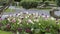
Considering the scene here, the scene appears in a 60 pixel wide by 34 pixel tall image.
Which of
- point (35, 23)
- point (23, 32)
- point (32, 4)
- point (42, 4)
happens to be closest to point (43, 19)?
point (35, 23)

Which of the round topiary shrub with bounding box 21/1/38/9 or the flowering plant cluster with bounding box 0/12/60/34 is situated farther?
the round topiary shrub with bounding box 21/1/38/9

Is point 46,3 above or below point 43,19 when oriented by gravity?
below

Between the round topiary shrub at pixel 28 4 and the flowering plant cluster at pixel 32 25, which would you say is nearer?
the flowering plant cluster at pixel 32 25

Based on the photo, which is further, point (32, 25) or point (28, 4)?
point (28, 4)

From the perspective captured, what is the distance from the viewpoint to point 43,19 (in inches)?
308

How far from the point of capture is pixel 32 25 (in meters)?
7.54

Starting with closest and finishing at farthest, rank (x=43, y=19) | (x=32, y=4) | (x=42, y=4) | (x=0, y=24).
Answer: (x=43, y=19), (x=0, y=24), (x=32, y=4), (x=42, y=4)

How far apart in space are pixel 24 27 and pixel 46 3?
682 inches

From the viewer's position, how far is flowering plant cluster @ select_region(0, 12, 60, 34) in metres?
7.35

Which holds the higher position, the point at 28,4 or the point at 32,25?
the point at 32,25

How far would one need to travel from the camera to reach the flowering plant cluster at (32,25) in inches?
289

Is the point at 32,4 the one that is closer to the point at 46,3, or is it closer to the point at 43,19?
the point at 46,3

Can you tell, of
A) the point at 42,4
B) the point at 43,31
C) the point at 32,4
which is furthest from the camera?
the point at 42,4

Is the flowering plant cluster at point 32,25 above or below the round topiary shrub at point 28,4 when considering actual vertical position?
above
